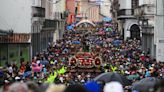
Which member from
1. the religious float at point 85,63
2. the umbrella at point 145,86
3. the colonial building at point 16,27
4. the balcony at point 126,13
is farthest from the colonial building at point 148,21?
the umbrella at point 145,86

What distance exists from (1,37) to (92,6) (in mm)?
136383

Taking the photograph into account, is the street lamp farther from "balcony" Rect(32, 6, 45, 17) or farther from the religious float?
the religious float

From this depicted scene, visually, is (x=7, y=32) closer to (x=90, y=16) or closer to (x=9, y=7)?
(x=9, y=7)

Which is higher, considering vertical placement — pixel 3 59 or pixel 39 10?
pixel 39 10

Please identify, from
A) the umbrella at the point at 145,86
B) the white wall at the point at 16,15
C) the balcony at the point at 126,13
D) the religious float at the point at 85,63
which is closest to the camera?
the umbrella at the point at 145,86

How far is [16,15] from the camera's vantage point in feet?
131

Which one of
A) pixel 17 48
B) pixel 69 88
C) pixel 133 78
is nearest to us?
pixel 69 88

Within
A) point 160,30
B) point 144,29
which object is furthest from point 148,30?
point 160,30

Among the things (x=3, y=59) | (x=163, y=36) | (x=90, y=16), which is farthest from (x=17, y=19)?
(x=90, y=16)

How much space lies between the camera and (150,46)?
47750 mm

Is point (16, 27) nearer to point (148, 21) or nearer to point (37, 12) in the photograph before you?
point (37, 12)

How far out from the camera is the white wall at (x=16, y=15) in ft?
128

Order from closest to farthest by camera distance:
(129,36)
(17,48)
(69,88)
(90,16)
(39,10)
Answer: (69,88) < (17,48) < (39,10) < (129,36) < (90,16)

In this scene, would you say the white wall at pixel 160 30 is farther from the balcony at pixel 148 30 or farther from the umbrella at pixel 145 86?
the umbrella at pixel 145 86
